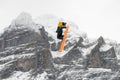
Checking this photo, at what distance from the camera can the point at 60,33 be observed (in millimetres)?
43938

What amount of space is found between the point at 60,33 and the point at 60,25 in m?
1.01

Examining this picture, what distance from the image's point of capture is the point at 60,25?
43.3 metres
